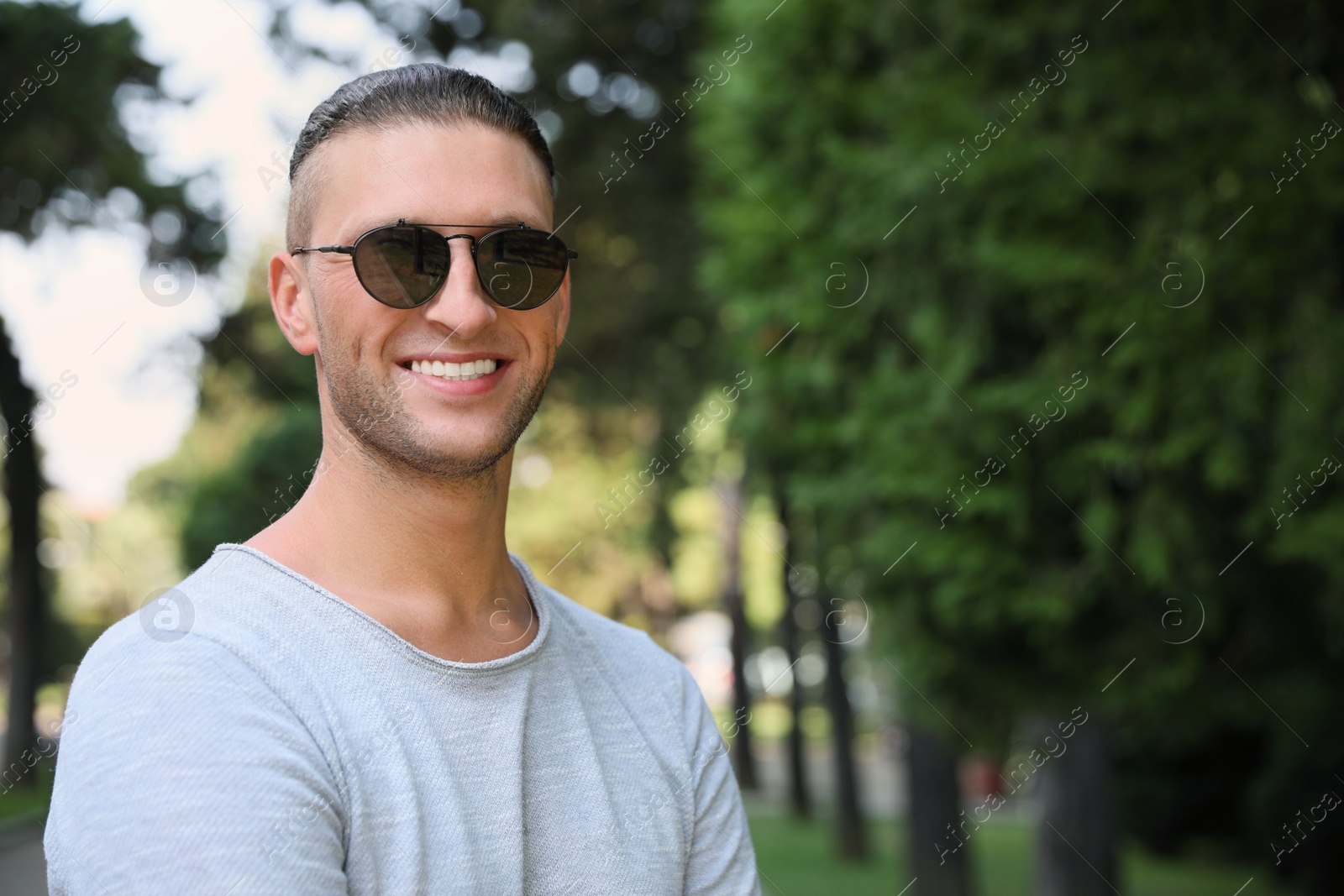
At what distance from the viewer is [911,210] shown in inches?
225

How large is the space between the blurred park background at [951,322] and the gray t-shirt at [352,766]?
1025 mm

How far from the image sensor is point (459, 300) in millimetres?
1717

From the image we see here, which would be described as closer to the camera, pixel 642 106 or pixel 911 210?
pixel 911 210

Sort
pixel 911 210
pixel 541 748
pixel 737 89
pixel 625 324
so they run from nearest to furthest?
pixel 541 748, pixel 911 210, pixel 737 89, pixel 625 324

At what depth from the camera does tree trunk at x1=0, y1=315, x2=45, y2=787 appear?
379 inches

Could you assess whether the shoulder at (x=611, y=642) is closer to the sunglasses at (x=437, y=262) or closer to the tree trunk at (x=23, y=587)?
the sunglasses at (x=437, y=262)

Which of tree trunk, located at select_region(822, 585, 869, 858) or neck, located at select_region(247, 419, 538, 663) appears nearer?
neck, located at select_region(247, 419, 538, 663)

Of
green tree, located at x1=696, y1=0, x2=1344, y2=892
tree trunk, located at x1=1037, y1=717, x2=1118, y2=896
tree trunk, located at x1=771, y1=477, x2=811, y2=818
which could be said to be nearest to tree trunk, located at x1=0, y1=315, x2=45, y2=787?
green tree, located at x1=696, y1=0, x2=1344, y2=892

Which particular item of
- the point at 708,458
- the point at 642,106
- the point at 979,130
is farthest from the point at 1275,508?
the point at 708,458

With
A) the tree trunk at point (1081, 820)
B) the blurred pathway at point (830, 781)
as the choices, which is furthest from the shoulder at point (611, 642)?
the blurred pathway at point (830, 781)

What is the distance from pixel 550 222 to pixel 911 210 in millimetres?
4208

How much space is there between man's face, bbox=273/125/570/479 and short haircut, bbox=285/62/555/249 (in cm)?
2

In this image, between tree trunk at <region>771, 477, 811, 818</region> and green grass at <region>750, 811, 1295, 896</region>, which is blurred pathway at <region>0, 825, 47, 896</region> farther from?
tree trunk at <region>771, 477, 811, 818</region>

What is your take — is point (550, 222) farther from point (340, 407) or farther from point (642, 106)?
point (642, 106)
